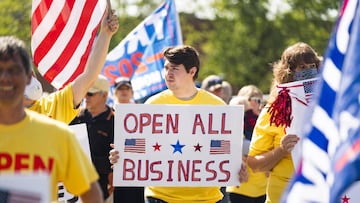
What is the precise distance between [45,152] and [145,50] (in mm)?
8485

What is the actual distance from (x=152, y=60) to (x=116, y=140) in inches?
238

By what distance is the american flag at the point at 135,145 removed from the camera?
684 centimetres

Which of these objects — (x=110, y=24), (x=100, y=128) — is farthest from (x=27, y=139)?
(x=100, y=128)

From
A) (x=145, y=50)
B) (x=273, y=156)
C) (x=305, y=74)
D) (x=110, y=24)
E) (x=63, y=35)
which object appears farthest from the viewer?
(x=145, y=50)

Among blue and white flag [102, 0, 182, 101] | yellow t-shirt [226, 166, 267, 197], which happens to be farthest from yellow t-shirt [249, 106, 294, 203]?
blue and white flag [102, 0, 182, 101]

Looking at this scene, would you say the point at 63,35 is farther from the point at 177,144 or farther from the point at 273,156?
the point at 273,156

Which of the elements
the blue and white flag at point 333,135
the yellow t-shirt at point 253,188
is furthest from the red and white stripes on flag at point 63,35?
the blue and white flag at point 333,135

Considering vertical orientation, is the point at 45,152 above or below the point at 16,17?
below

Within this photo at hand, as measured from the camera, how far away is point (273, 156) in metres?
6.50

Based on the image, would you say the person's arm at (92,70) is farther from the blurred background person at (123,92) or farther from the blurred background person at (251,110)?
the blurred background person at (123,92)

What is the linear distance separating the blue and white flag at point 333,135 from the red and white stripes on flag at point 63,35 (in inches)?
123

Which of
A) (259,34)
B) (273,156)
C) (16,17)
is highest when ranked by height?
(259,34)

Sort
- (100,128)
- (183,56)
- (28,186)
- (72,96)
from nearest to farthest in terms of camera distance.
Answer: (28,186), (72,96), (183,56), (100,128)

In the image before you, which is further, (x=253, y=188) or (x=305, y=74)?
(x=253, y=188)
